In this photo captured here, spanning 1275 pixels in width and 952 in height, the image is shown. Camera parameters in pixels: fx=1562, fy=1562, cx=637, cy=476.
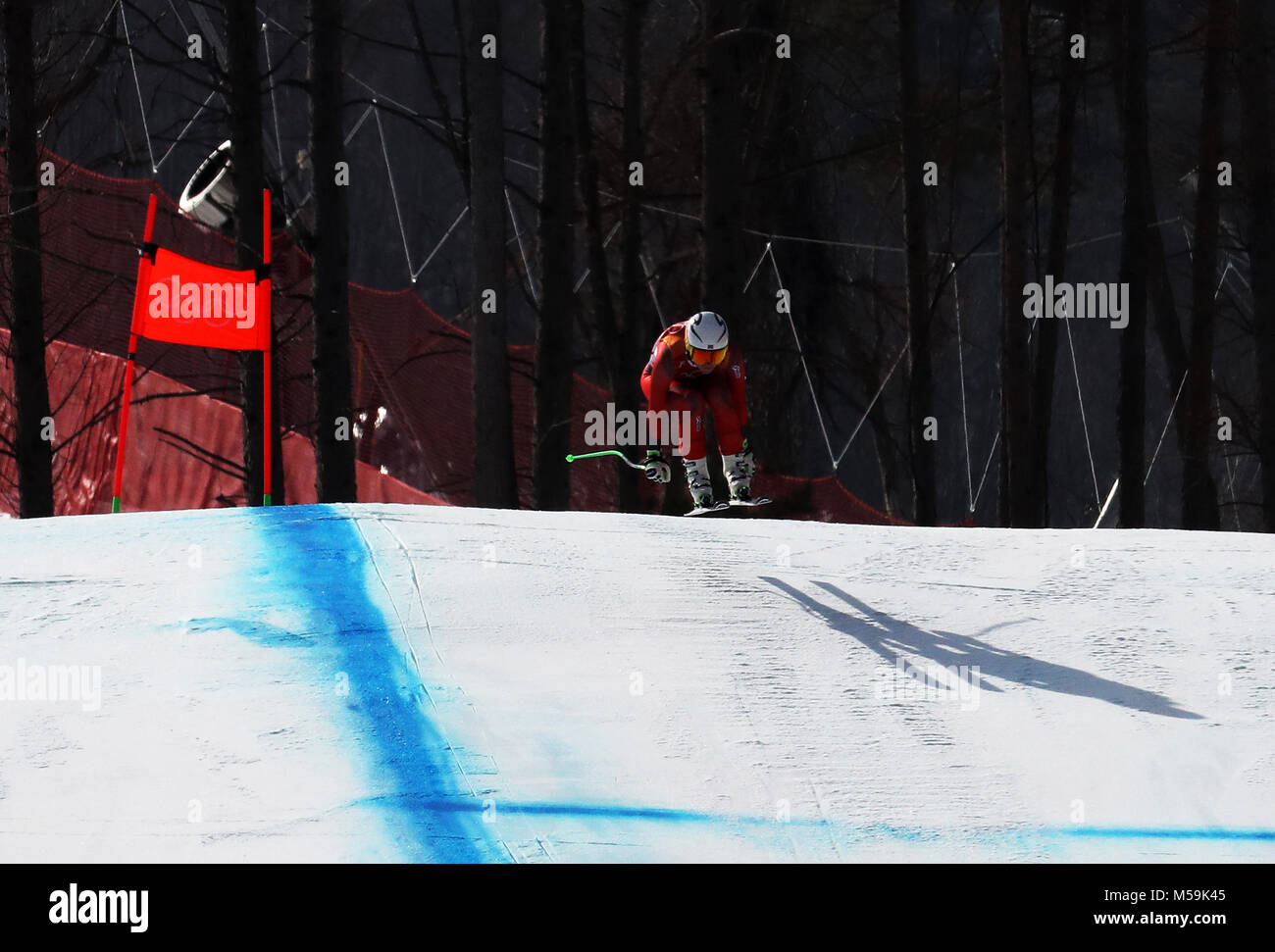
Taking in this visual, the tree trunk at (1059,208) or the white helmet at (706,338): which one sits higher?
the tree trunk at (1059,208)

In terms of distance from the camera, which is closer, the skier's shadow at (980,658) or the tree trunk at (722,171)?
the skier's shadow at (980,658)

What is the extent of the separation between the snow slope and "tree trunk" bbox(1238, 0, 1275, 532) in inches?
383

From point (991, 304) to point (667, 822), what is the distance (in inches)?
1067

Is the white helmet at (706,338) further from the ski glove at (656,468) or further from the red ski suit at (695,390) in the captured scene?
the ski glove at (656,468)

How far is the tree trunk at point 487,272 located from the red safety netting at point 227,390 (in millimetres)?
2801

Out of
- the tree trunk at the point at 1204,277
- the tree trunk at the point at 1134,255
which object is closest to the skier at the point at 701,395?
the tree trunk at the point at 1134,255

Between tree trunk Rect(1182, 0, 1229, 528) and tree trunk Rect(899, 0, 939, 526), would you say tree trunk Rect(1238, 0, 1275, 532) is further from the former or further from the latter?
tree trunk Rect(899, 0, 939, 526)

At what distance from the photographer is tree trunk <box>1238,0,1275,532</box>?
17.6 m

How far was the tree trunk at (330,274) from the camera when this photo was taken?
1429 cm

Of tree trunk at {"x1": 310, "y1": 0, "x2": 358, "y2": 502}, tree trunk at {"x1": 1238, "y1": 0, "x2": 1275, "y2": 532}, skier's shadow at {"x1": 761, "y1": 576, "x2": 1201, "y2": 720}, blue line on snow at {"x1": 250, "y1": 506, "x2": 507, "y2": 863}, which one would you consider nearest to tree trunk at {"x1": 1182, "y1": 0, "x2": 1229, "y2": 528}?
tree trunk at {"x1": 1238, "y1": 0, "x2": 1275, "y2": 532}

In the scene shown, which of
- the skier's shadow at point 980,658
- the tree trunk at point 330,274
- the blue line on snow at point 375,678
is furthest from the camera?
the tree trunk at point 330,274

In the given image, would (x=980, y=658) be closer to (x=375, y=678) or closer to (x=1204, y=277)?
(x=375, y=678)

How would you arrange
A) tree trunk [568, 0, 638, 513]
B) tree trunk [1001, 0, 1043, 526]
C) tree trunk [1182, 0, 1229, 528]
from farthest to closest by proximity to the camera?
tree trunk [1182, 0, 1229, 528] < tree trunk [568, 0, 638, 513] < tree trunk [1001, 0, 1043, 526]

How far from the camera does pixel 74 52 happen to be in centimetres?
2938
